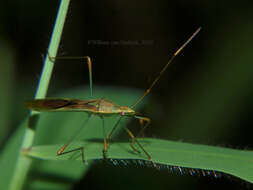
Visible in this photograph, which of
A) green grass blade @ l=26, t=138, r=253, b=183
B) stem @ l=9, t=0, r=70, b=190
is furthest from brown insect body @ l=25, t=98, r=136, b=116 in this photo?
green grass blade @ l=26, t=138, r=253, b=183

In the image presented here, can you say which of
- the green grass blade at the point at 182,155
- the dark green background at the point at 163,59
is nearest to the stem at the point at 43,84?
the green grass blade at the point at 182,155

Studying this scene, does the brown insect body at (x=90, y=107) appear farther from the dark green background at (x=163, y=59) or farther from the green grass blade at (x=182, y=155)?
the dark green background at (x=163, y=59)

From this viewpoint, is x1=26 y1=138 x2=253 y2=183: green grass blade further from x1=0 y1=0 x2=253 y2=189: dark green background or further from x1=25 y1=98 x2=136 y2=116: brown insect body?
x1=0 y1=0 x2=253 y2=189: dark green background

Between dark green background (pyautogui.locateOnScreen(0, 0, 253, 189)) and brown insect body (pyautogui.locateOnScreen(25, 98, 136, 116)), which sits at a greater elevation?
dark green background (pyautogui.locateOnScreen(0, 0, 253, 189))

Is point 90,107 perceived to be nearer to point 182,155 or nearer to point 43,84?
point 43,84

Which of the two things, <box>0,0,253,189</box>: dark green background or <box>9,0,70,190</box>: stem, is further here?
<box>0,0,253,189</box>: dark green background

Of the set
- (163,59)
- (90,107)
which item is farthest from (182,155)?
(163,59)
